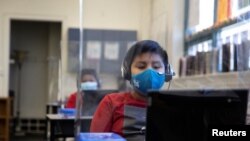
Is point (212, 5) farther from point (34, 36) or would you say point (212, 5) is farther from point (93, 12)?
point (34, 36)

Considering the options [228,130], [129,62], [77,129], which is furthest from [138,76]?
[228,130]

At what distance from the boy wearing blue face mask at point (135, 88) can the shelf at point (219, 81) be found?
468 mm

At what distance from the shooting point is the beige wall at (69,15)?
657 centimetres

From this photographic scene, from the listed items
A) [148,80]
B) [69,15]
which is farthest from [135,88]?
[69,15]

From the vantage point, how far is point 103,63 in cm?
652

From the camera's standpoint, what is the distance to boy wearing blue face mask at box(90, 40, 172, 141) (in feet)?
5.73

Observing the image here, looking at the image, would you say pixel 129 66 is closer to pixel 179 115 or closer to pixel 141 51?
pixel 141 51

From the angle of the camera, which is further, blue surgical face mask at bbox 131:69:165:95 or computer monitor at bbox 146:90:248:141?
blue surgical face mask at bbox 131:69:165:95

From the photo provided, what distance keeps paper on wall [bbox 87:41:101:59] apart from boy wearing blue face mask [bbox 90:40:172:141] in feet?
15.3

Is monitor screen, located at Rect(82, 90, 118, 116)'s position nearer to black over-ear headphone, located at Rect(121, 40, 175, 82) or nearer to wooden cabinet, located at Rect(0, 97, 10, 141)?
black over-ear headphone, located at Rect(121, 40, 175, 82)

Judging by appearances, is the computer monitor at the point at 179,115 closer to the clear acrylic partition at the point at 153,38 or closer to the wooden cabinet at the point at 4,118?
the clear acrylic partition at the point at 153,38

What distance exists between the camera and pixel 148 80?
5.70 feet

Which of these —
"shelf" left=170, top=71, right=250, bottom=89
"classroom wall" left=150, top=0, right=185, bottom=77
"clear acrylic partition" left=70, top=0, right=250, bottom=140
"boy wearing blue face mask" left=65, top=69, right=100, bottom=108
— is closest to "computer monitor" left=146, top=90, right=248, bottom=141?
"clear acrylic partition" left=70, top=0, right=250, bottom=140

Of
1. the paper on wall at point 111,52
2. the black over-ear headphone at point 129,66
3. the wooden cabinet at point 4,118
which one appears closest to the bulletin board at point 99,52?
the paper on wall at point 111,52
